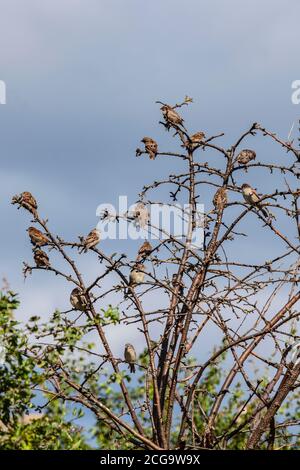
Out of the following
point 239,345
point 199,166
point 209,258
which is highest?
point 199,166

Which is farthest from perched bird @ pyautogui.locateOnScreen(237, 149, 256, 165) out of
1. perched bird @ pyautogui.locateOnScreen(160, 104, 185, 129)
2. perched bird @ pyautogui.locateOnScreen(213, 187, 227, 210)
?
perched bird @ pyautogui.locateOnScreen(160, 104, 185, 129)

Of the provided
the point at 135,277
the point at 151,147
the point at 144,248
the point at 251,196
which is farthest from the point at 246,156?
the point at 135,277

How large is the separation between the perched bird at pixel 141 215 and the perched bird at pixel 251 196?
115 centimetres

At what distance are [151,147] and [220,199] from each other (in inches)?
53.9

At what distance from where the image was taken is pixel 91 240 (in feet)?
32.0

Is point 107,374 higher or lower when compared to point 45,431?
higher

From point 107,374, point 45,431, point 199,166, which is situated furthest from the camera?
point 199,166

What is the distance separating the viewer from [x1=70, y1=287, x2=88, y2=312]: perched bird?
9.62 metres

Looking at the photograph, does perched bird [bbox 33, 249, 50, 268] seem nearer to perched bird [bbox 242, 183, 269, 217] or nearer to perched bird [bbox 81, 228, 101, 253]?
perched bird [bbox 81, 228, 101, 253]

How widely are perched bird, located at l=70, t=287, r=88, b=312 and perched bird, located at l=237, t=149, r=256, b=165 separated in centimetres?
253
